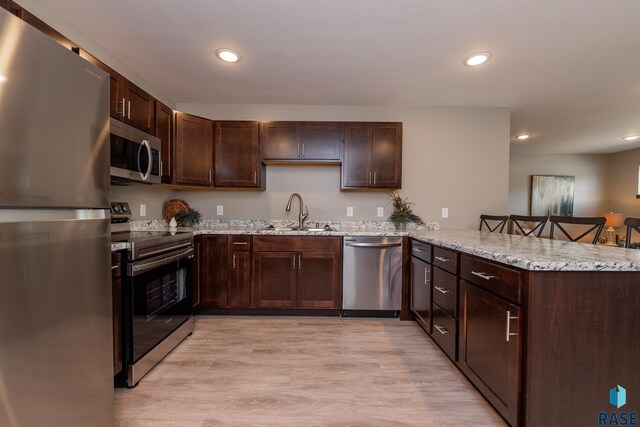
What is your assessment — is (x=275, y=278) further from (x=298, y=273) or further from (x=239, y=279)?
(x=239, y=279)

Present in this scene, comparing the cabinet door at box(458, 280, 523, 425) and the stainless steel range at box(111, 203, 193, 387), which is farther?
the stainless steel range at box(111, 203, 193, 387)

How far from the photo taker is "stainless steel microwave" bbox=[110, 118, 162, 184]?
1947 mm

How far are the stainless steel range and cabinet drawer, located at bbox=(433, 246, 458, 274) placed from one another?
2.11 m

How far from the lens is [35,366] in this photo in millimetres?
930

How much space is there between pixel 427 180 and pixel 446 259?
1.71 meters

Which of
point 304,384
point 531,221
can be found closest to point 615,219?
point 531,221

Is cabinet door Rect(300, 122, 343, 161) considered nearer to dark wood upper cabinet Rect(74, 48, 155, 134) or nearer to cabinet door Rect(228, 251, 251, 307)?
cabinet door Rect(228, 251, 251, 307)

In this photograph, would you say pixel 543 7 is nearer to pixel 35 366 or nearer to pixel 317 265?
pixel 317 265

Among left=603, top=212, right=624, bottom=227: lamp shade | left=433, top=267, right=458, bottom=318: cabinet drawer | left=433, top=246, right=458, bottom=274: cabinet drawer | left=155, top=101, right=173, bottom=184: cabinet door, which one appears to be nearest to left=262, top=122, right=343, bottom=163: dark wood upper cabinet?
left=155, top=101, right=173, bottom=184: cabinet door

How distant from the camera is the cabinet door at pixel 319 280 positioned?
9.49ft

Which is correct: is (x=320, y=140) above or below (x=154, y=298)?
above

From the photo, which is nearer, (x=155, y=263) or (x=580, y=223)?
(x=155, y=263)

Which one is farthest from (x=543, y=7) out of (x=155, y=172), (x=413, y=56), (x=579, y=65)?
(x=155, y=172)

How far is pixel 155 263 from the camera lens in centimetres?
197
